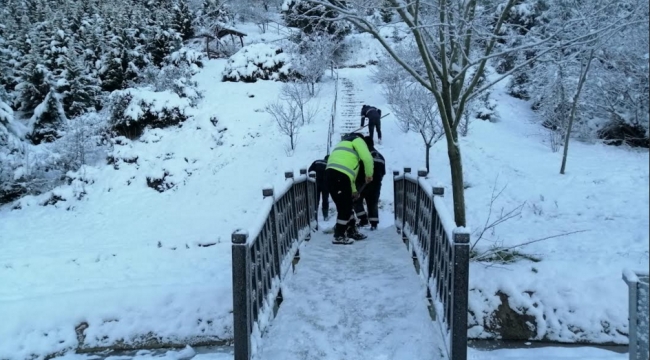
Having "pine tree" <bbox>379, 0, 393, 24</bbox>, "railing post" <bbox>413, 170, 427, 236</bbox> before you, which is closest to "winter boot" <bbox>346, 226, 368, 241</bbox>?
"railing post" <bbox>413, 170, 427, 236</bbox>

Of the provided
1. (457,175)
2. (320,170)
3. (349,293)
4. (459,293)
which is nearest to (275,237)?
(349,293)

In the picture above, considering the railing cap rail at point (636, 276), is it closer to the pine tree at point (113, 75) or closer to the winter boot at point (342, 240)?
the winter boot at point (342, 240)

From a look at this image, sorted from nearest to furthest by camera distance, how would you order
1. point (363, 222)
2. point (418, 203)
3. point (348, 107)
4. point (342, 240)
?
point (418, 203), point (342, 240), point (363, 222), point (348, 107)

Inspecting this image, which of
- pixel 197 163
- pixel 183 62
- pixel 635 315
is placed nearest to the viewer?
pixel 635 315

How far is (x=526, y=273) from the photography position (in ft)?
16.6

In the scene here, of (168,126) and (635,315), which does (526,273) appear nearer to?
(635,315)

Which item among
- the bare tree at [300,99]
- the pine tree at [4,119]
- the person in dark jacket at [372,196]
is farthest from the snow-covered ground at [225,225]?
the pine tree at [4,119]

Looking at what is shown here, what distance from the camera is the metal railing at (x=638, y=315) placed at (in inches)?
62.4

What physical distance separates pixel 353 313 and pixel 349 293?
440mm

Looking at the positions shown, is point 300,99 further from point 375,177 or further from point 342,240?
point 342,240

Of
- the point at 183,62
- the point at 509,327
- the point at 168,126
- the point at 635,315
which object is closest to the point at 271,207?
the point at 509,327

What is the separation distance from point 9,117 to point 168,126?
564 centimetres

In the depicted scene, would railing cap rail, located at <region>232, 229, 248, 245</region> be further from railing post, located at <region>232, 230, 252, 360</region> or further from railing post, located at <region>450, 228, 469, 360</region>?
railing post, located at <region>450, 228, 469, 360</region>

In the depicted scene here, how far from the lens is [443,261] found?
3811mm
